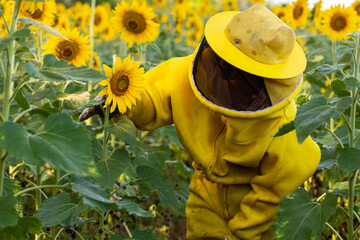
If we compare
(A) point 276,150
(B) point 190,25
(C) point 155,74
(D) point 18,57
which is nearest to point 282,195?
(A) point 276,150

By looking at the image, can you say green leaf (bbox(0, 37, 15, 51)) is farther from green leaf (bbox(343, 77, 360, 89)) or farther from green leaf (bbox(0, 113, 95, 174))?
green leaf (bbox(343, 77, 360, 89))

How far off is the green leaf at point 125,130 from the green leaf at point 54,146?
0.41 metres

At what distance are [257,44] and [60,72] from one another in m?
0.63

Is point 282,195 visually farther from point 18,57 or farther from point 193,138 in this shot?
point 18,57

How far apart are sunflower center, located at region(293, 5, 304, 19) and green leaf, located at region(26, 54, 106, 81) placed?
2231 millimetres

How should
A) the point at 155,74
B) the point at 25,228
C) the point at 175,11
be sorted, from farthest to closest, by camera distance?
the point at 175,11, the point at 155,74, the point at 25,228

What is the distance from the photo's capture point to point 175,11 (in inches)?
230

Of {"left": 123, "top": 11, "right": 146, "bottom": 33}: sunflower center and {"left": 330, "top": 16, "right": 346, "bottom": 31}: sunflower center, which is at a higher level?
{"left": 123, "top": 11, "right": 146, "bottom": 33}: sunflower center

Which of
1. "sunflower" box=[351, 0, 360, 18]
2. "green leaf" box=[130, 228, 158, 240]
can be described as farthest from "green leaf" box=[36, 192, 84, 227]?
"sunflower" box=[351, 0, 360, 18]

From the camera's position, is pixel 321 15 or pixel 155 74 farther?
pixel 321 15

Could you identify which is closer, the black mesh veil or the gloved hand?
the black mesh veil

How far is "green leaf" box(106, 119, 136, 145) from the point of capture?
1.96 m

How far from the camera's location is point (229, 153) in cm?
204

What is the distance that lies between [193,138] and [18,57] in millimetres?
1129
